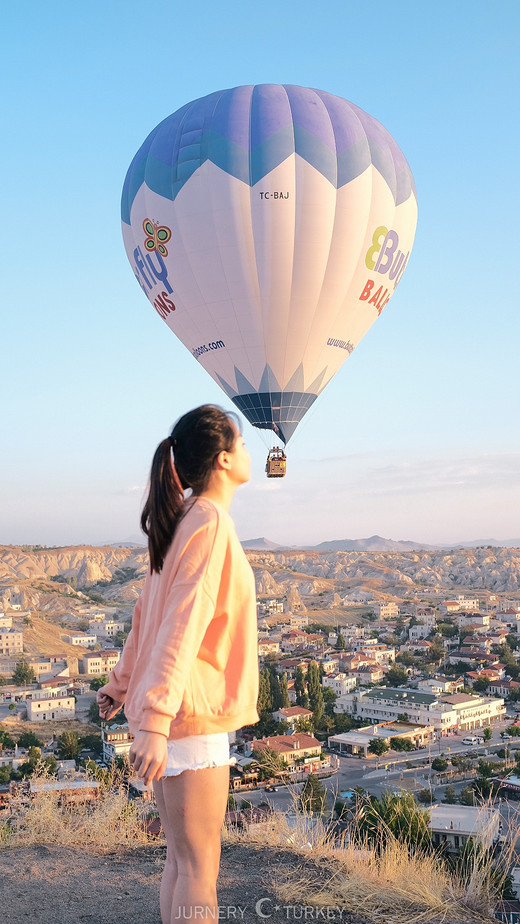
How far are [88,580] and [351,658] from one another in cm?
3761

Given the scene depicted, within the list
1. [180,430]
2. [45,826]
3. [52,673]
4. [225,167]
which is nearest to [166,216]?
[225,167]

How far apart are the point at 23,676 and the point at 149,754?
27431 millimetres

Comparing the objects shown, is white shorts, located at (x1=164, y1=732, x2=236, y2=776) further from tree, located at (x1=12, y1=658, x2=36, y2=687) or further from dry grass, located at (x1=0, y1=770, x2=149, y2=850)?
tree, located at (x1=12, y1=658, x2=36, y2=687)

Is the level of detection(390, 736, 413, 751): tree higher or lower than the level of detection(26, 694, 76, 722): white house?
lower

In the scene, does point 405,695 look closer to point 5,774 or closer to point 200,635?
point 5,774

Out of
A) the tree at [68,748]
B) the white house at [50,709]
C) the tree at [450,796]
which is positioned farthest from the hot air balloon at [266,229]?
the white house at [50,709]

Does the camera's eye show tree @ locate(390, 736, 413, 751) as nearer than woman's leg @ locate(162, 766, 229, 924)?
No

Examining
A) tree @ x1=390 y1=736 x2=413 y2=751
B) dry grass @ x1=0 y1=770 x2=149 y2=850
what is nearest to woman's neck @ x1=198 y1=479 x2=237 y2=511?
dry grass @ x1=0 y1=770 x2=149 y2=850

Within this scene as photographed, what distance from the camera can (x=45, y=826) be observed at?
325cm

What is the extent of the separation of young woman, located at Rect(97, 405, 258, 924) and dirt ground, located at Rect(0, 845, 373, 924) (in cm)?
76

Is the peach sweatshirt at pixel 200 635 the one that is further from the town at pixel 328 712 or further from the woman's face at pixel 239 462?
the town at pixel 328 712

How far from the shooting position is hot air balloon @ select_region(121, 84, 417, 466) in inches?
393

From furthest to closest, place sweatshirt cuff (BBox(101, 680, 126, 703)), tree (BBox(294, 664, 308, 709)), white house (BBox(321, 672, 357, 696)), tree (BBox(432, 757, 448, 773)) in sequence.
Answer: white house (BBox(321, 672, 357, 696))
tree (BBox(294, 664, 308, 709))
tree (BBox(432, 757, 448, 773))
sweatshirt cuff (BBox(101, 680, 126, 703))

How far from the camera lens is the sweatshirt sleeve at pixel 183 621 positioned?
4.92 feet
